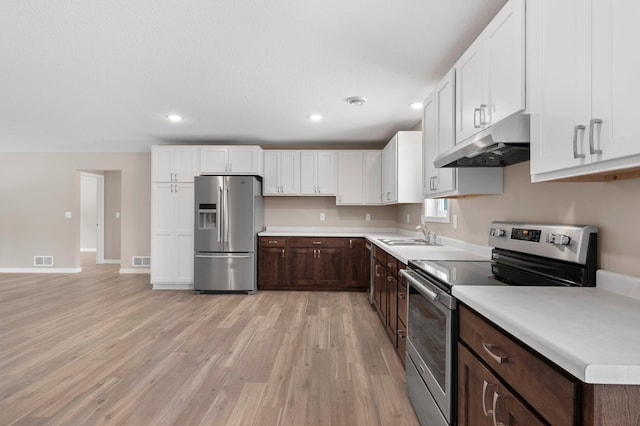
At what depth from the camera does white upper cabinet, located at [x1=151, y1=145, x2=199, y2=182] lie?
5098 mm

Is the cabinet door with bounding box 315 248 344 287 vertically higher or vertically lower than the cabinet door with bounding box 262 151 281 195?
lower

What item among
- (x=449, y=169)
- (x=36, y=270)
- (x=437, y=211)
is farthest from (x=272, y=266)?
(x=36, y=270)

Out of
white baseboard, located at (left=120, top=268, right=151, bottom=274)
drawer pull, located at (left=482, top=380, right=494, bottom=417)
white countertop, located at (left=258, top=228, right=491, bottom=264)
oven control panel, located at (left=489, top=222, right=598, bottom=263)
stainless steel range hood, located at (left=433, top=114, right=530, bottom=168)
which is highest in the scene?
stainless steel range hood, located at (left=433, top=114, right=530, bottom=168)

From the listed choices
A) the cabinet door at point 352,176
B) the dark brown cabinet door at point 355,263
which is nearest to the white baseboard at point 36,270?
the dark brown cabinet door at point 355,263

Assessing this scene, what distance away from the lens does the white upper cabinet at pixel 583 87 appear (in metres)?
0.96

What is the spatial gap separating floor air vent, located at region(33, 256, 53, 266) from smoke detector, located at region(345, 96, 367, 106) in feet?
21.2

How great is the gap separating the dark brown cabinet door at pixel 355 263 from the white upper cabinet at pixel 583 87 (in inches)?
145

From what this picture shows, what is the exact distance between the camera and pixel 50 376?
2.46 m

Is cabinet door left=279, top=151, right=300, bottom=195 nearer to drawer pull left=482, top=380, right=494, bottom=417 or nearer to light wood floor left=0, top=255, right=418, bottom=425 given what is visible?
light wood floor left=0, top=255, right=418, bottom=425

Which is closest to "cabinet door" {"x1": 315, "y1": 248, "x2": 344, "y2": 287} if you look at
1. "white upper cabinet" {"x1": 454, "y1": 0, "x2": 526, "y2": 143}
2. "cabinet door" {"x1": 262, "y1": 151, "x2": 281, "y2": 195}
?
"cabinet door" {"x1": 262, "y1": 151, "x2": 281, "y2": 195}

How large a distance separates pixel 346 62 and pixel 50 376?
318 cm

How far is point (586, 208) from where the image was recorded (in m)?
1.54

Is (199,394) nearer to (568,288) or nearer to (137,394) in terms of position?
(137,394)

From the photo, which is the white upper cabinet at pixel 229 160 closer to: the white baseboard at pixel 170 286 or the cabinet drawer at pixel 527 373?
the white baseboard at pixel 170 286
